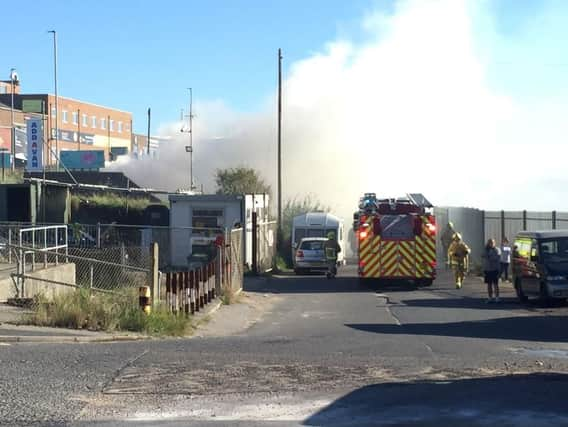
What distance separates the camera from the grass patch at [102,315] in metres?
14.3

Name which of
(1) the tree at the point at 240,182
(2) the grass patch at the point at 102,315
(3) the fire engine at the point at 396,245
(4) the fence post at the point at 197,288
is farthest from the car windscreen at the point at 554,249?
(1) the tree at the point at 240,182

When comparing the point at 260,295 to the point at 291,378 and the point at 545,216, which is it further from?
the point at 291,378

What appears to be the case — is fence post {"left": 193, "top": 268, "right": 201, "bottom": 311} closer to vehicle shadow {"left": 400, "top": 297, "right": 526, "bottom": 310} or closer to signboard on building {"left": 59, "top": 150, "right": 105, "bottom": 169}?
vehicle shadow {"left": 400, "top": 297, "right": 526, "bottom": 310}

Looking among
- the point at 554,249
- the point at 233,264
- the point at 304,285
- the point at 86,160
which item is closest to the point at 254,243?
the point at 304,285

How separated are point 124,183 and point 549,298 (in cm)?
4269

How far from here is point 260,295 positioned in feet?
87.1

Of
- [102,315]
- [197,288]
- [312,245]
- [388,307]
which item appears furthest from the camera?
[312,245]

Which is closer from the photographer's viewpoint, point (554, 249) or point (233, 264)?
point (554, 249)

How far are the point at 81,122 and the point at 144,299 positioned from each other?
81056 mm

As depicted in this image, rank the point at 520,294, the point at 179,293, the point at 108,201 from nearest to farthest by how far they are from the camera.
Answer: the point at 179,293, the point at 520,294, the point at 108,201

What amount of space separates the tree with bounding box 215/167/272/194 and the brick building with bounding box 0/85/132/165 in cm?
2853

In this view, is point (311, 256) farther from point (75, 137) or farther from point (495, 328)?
point (75, 137)

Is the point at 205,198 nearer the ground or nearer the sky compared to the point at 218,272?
nearer the sky

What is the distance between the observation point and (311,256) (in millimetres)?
36000
